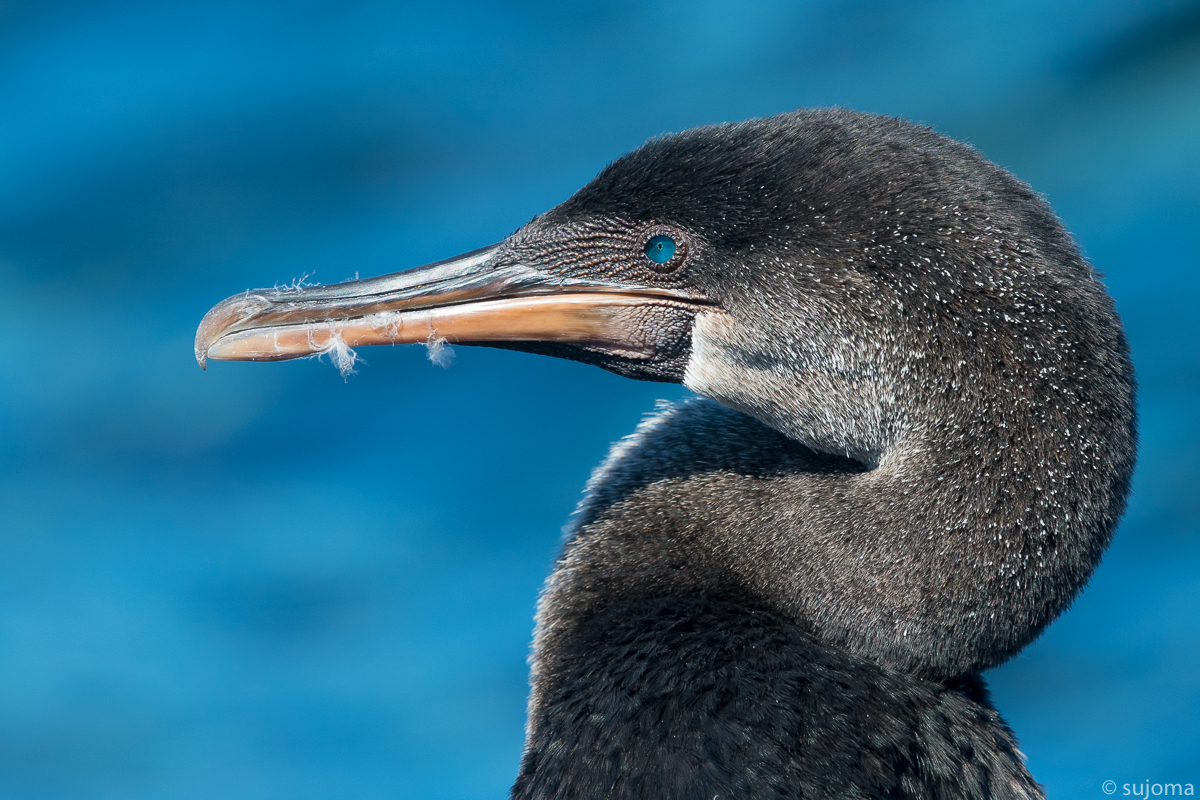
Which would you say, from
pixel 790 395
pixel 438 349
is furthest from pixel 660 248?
pixel 438 349

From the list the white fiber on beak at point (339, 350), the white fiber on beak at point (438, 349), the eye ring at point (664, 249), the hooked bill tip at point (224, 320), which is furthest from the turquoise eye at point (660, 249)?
the hooked bill tip at point (224, 320)

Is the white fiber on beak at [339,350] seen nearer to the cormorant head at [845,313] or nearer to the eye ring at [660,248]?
the cormorant head at [845,313]

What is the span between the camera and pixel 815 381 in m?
2.61

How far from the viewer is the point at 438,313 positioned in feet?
9.07

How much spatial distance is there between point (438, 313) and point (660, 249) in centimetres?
53

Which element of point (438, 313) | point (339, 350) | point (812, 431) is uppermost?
point (438, 313)

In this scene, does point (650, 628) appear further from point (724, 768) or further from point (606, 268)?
point (606, 268)

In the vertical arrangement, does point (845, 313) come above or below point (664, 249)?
below

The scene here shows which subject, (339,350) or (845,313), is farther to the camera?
(339,350)

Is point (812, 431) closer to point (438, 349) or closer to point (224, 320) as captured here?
point (438, 349)

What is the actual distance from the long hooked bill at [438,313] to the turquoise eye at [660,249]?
0.07 metres

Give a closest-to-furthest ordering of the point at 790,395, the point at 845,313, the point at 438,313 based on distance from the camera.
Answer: the point at 845,313
the point at 790,395
the point at 438,313

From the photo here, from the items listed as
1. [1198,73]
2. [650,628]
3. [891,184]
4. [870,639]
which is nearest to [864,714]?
[870,639]

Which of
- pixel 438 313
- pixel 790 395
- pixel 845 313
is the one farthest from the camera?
pixel 438 313
